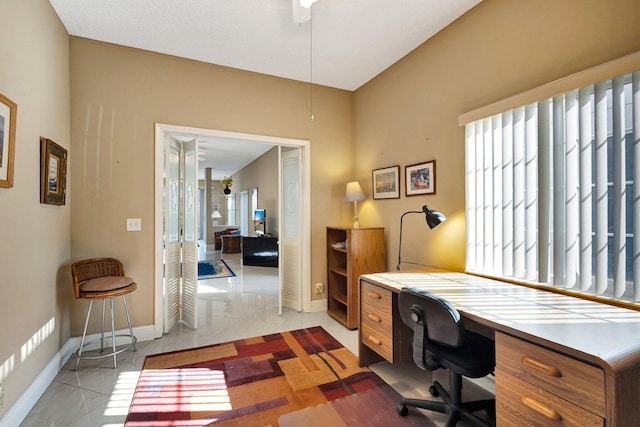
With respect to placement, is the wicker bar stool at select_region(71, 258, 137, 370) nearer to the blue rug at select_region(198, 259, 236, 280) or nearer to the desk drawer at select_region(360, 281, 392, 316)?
the desk drawer at select_region(360, 281, 392, 316)

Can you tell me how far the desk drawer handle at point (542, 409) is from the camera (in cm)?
109

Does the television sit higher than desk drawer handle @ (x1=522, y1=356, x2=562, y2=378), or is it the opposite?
the television

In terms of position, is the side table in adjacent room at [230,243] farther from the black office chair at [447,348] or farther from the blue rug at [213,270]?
the black office chair at [447,348]

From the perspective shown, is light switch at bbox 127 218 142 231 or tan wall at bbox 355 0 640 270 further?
light switch at bbox 127 218 142 231

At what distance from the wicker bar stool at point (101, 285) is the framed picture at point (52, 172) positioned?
0.59 meters

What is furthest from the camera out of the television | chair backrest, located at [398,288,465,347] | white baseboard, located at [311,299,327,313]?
the television

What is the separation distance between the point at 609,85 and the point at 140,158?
11.7ft

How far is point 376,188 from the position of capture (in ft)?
11.3

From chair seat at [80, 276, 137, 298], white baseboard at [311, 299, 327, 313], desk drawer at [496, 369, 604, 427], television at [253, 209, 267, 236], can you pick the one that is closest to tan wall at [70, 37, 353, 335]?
chair seat at [80, 276, 137, 298]

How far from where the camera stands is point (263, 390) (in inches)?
81.3

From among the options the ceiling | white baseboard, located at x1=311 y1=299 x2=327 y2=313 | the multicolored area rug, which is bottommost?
the multicolored area rug

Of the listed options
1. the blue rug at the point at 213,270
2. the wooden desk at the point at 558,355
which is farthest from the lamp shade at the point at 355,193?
the blue rug at the point at 213,270

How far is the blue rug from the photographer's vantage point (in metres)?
5.89

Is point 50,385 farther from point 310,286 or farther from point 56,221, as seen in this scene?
point 310,286
